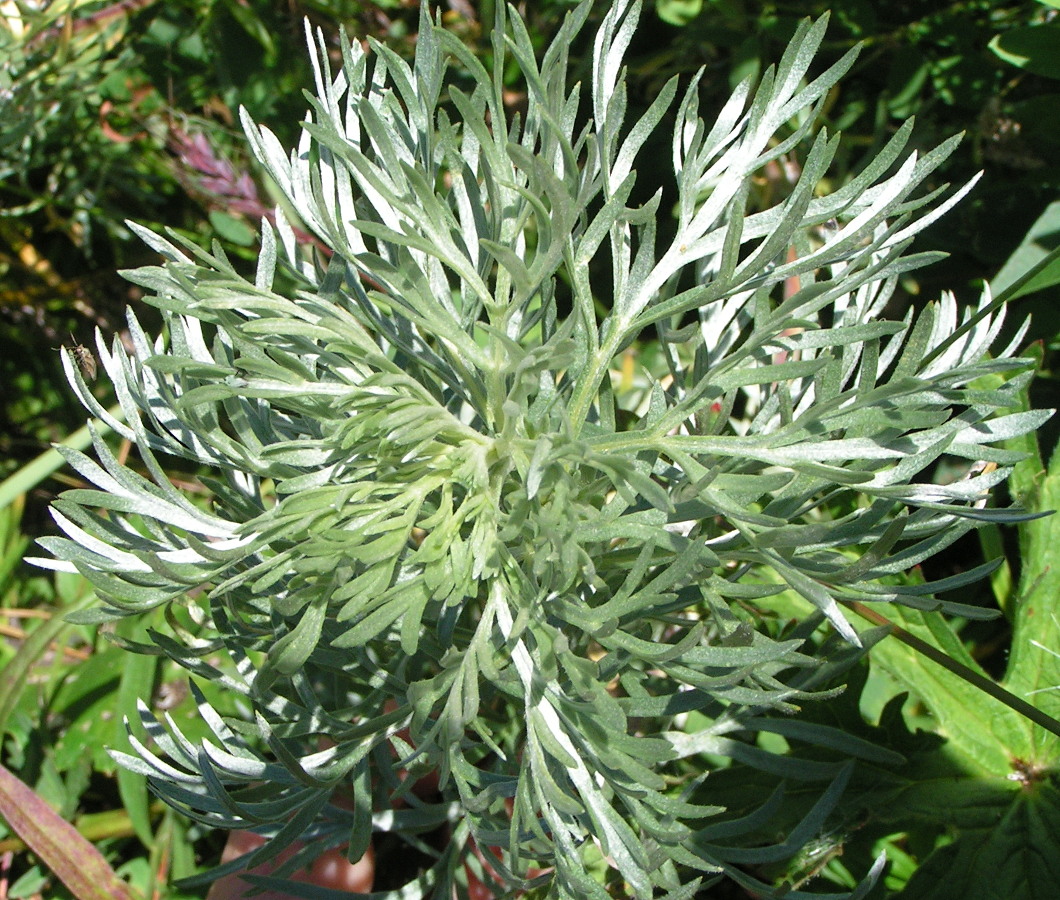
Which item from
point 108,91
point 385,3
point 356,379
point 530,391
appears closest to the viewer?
point 530,391

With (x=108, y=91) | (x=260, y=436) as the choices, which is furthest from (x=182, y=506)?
(x=108, y=91)

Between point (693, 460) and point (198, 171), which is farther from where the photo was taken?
point (198, 171)

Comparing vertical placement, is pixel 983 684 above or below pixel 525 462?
below

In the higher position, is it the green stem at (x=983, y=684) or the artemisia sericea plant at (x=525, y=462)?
the artemisia sericea plant at (x=525, y=462)

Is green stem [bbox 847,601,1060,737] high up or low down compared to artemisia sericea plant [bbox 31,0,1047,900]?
down

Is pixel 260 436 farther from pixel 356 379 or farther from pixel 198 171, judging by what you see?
pixel 198 171

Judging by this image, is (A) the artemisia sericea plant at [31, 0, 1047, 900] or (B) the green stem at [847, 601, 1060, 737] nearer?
(A) the artemisia sericea plant at [31, 0, 1047, 900]

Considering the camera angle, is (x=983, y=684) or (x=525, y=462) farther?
(x=983, y=684)

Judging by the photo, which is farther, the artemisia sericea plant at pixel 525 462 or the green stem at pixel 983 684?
the green stem at pixel 983 684
